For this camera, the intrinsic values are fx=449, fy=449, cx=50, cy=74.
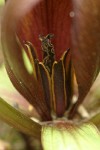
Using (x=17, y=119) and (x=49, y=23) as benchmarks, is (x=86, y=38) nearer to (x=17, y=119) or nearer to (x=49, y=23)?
(x=49, y=23)

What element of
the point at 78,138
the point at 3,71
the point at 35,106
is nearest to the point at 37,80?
the point at 35,106

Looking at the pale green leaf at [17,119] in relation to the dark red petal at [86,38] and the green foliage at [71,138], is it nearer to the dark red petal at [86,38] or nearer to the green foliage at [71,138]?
the green foliage at [71,138]

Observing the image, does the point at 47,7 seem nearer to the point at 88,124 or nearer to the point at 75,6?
the point at 75,6

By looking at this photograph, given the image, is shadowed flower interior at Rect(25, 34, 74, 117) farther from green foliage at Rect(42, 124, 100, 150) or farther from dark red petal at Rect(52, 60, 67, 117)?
green foliage at Rect(42, 124, 100, 150)

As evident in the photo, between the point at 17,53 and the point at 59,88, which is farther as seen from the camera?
the point at 59,88

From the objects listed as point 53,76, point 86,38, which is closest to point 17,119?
point 53,76
